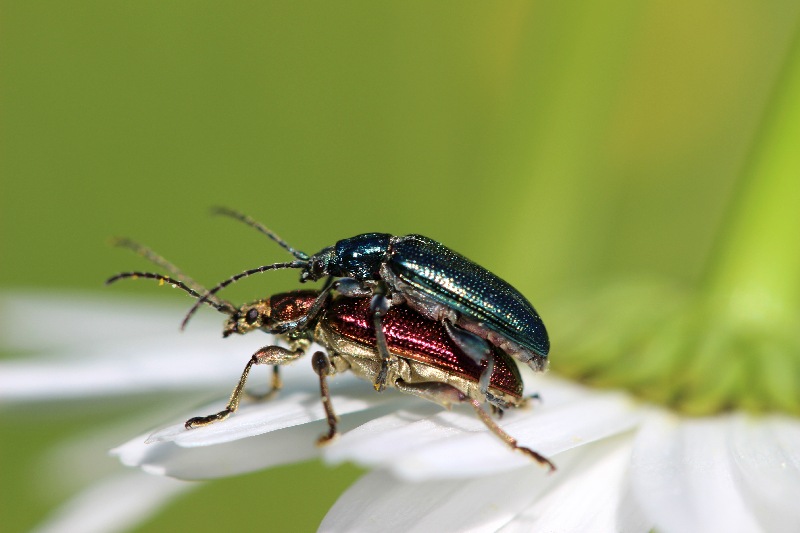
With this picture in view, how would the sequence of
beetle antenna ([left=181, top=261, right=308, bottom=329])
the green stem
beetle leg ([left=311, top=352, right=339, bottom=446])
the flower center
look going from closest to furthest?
beetle leg ([left=311, top=352, right=339, bottom=446]) < beetle antenna ([left=181, top=261, right=308, bottom=329]) < the flower center < the green stem

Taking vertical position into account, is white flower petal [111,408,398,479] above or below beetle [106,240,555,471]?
below

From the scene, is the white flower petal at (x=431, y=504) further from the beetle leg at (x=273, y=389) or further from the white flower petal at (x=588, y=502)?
Answer: the beetle leg at (x=273, y=389)

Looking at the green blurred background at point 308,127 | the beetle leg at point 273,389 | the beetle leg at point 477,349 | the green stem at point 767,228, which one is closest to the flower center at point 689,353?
the green stem at point 767,228

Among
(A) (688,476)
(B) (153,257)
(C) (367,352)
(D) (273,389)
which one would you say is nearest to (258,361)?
(D) (273,389)

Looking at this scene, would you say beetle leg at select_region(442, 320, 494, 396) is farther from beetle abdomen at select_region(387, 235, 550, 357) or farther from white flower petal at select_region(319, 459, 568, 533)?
white flower petal at select_region(319, 459, 568, 533)

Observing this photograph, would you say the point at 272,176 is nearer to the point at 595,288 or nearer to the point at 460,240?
the point at 460,240

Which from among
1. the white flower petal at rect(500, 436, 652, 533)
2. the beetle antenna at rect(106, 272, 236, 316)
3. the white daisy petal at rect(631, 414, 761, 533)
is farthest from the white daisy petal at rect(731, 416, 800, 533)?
the beetle antenna at rect(106, 272, 236, 316)

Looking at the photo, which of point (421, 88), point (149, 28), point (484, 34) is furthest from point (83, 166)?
point (484, 34)

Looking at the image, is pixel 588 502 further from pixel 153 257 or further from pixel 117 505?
pixel 117 505
